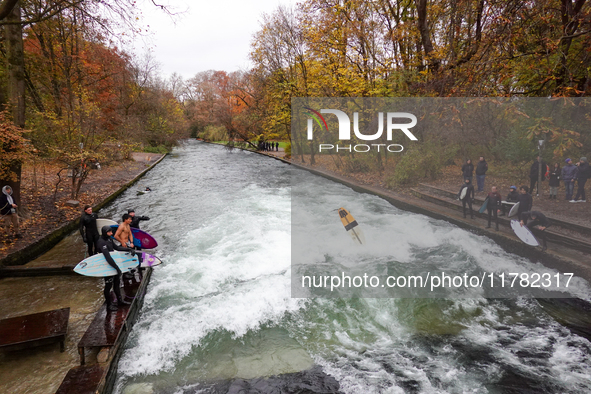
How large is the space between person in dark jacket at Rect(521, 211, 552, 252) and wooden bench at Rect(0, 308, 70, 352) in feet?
37.4

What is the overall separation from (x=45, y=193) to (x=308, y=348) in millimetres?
15045

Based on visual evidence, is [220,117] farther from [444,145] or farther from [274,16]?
[444,145]

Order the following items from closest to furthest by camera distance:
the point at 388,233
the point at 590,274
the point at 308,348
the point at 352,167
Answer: the point at 308,348, the point at 590,274, the point at 388,233, the point at 352,167

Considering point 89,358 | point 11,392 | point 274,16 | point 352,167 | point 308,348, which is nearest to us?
point 11,392

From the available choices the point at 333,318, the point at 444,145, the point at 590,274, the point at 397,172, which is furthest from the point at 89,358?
A: the point at 444,145

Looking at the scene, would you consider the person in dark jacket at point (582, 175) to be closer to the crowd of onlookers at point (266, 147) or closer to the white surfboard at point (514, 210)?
the white surfboard at point (514, 210)

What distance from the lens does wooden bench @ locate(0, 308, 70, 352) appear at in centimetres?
527

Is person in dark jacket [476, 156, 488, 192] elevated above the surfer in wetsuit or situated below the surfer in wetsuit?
above

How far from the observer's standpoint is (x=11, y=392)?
4.69 meters

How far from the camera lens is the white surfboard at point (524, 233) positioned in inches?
358

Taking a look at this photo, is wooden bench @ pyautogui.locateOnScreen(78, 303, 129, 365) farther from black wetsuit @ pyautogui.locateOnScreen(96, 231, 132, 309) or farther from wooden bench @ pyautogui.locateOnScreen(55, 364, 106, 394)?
wooden bench @ pyautogui.locateOnScreen(55, 364, 106, 394)

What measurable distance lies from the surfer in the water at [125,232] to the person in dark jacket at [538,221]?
10512 mm

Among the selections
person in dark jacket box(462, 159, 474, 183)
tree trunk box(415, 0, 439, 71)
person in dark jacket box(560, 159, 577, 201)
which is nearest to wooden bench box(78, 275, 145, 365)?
person in dark jacket box(462, 159, 474, 183)

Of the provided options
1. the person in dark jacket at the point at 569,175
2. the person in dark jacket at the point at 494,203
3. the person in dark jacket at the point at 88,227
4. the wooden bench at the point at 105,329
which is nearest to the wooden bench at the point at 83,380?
the wooden bench at the point at 105,329
